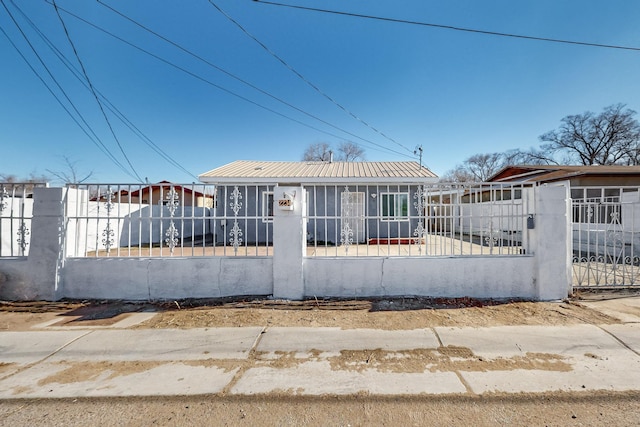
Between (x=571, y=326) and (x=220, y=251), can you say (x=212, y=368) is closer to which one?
(x=571, y=326)

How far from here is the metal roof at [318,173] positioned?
10.8m

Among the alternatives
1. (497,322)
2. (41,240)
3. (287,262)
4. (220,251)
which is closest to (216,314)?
(287,262)

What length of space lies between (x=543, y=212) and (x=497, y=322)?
2029 mm

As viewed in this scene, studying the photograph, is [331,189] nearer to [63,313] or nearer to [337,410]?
[63,313]

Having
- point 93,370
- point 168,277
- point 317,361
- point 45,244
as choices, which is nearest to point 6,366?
point 93,370

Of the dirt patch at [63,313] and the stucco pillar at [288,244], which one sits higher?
the stucco pillar at [288,244]

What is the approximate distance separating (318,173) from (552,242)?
29.8 feet

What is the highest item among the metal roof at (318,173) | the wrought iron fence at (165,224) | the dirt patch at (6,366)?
the metal roof at (318,173)

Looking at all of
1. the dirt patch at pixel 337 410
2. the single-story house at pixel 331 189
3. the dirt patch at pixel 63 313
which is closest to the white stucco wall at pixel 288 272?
the dirt patch at pixel 63 313

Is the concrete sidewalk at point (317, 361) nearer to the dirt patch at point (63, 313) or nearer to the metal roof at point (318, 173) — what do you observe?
the dirt patch at point (63, 313)

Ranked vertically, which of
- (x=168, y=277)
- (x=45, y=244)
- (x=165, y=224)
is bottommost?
(x=168, y=277)

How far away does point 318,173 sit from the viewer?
1213 centimetres

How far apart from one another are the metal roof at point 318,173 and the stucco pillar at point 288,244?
22.3ft

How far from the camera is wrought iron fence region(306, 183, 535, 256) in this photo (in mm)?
4406
